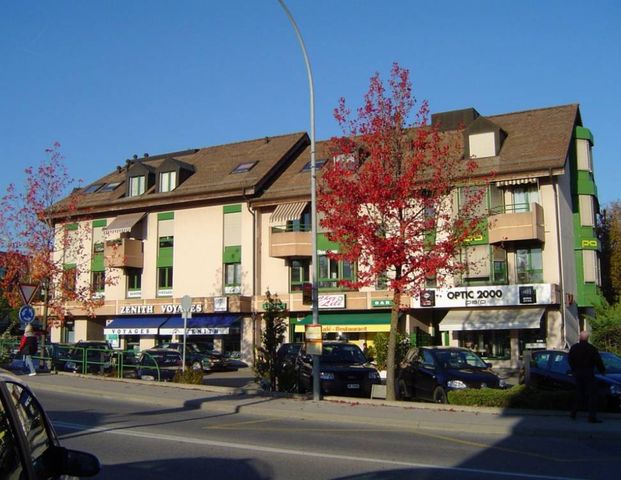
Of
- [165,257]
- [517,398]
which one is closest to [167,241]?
[165,257]

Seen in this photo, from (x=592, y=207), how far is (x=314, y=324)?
26366 millimetres

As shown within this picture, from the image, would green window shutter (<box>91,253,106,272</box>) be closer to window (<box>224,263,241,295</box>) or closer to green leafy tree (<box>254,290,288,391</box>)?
window (<box>224,263,241,295</box>)

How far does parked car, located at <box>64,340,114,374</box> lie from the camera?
23938mm

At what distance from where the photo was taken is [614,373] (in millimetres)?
16562

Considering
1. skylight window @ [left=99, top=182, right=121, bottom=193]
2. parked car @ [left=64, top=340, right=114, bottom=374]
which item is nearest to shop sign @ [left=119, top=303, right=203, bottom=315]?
skylight window @ [left=99, top=182, right=121, bottom=193]

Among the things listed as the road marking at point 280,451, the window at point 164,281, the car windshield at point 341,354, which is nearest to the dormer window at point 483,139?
the car windshield at point 341,354

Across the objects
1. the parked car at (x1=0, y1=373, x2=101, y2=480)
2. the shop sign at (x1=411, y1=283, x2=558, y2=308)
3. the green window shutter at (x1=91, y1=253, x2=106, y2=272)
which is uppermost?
the green window shutter at (x1=91, y1=253, x2=106, y2=272)

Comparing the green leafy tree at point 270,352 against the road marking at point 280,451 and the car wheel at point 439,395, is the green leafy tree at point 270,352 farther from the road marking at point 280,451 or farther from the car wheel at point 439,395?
the road marking at point 280,451

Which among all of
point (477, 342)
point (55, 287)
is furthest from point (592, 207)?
point (55, 287)

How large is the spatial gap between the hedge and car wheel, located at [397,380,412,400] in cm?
269

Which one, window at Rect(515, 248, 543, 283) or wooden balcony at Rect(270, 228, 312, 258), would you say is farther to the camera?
wooden balcony at Rect(270, 228, 312, 258)

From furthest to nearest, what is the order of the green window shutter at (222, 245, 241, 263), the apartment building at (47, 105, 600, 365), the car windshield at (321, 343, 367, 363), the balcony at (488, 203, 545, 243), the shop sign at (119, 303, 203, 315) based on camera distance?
the green window shutter at (222, 245, 241, 263) → the shop sign at (119, 303, 203, 315) → the apartment building at (47, 105, 600, 365) → the balcony at (488, 203, 545, 243) → the car windshield at (321, 343, 367, 363)

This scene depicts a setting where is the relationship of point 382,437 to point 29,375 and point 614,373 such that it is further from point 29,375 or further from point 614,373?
point 29,375

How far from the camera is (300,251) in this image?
38.2 meters
